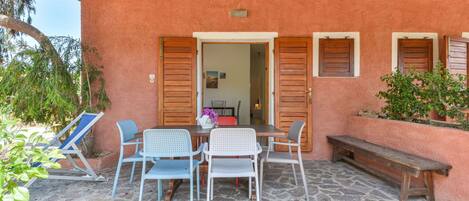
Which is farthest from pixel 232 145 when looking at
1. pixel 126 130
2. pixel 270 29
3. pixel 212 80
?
pixel 212 80

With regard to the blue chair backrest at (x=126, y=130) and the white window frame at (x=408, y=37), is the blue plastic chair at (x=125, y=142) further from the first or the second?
the white window frame at (x=408, y=37)

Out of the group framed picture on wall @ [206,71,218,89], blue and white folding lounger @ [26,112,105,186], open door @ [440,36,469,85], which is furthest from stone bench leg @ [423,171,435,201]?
framed picture on wall @ [206,71,218,89]

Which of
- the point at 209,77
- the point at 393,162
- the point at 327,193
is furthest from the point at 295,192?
the point at 209,77

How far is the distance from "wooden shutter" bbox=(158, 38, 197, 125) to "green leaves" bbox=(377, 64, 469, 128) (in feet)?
10.2

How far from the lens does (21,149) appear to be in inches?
50.9

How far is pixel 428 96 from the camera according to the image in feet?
11.5

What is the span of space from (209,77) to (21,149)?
308 inches

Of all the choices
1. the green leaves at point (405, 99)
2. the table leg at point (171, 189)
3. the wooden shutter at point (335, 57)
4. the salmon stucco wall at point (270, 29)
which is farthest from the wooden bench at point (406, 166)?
the table leg at point (171, 189)

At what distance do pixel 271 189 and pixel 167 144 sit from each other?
4.96 feet

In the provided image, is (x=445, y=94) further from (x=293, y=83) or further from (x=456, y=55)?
(x=293, y=83)

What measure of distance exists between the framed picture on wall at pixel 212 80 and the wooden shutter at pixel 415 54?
5.52m

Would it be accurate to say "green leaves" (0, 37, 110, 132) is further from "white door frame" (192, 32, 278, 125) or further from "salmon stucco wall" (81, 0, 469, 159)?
"white door frame" (192, 32, 278, 125)

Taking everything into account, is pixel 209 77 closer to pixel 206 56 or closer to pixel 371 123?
pixel 206 56

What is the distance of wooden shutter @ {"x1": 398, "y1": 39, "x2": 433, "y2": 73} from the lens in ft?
16.0
